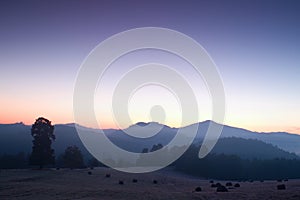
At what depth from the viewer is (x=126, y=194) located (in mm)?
36125

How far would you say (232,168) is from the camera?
122625mm

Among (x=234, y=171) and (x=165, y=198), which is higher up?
(x=234, y=171)

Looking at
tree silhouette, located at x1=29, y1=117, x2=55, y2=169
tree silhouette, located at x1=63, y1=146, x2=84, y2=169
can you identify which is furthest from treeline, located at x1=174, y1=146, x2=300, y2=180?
tree silhouette, located at x1=29, y1=117, x2=55, y2=169

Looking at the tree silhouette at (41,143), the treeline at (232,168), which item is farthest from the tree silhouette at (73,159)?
the treeline at (232,168)

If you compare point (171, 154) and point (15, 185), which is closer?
point (15, 185)

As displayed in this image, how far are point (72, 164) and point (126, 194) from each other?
53.0m

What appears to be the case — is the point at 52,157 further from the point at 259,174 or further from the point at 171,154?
the point at 259,174

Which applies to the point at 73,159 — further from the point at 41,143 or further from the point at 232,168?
the point at 232,168

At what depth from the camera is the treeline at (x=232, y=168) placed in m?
116

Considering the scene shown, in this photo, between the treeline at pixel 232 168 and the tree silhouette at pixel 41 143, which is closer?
the tree silhouette at pixel 41 143

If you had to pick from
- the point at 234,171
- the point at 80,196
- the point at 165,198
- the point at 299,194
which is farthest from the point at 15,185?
the point at 234,171

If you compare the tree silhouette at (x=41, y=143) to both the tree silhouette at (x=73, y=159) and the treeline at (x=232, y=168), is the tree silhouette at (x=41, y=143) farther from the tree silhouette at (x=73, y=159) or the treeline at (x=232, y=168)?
the treeline at (x=232, y=168)

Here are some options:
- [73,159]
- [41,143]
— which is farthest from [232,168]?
[41,143]

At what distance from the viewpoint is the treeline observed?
381 ft
